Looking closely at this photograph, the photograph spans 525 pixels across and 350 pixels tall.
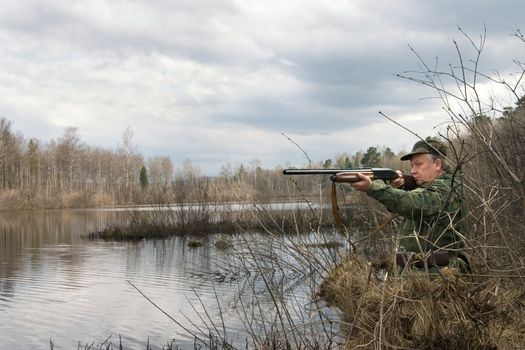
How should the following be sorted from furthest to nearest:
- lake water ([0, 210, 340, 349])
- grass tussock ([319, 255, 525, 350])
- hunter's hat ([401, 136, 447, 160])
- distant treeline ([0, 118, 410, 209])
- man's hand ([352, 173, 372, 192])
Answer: distant treeline ([0, 118, 410, 209]) < lake water ([0, 210, 340, 349]) < hunter's hat ([401, 136, 447, 160]) < grass tussock ([319, 255, 525, 350]) < man's hand ([352, 173, 372, 192])

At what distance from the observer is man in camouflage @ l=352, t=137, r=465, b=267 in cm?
353

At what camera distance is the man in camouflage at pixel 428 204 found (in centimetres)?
353

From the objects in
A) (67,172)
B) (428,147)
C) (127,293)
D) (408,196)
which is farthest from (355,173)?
(67,172)

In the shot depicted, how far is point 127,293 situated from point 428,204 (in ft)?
31.9

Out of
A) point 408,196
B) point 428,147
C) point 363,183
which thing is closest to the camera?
point 363,183

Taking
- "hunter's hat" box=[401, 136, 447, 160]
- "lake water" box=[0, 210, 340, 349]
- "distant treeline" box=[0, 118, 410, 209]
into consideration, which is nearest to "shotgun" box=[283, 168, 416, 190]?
"hunter's hat" box=[401, 136, 447, 160]

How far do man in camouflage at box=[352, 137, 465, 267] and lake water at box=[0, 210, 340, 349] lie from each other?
3.67 feet

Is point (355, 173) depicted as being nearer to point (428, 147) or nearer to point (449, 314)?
point (428, 147)

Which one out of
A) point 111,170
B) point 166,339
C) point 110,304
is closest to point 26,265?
point 110,304

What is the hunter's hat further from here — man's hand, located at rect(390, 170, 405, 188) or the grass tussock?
the grass tussock

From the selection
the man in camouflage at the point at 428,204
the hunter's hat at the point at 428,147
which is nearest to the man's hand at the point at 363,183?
the man in camouflage at the point at 428,204

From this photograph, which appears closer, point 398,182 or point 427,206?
point 427,206

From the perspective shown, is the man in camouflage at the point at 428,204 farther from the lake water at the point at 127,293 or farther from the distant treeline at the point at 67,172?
the distant treeline at the point at 67,172

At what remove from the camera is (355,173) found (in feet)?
11.6
